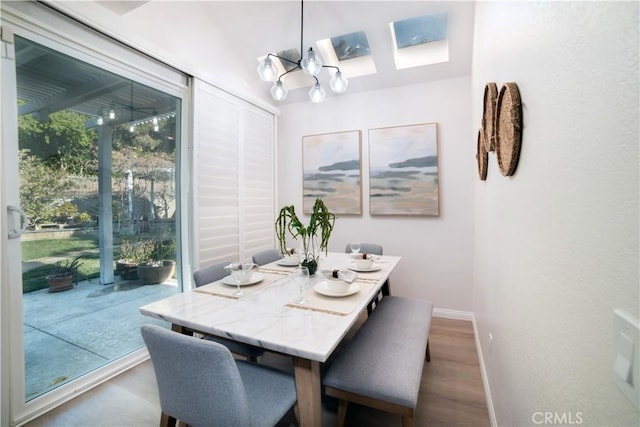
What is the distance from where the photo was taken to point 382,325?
5.75ft

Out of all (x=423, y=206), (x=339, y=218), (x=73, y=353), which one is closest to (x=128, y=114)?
(x=73, y=353)

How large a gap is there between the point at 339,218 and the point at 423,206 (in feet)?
3.36

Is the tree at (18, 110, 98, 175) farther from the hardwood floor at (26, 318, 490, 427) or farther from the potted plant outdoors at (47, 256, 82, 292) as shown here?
the hardwood floor at (26, 318, 490, 427)

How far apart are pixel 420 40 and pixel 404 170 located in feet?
4.35

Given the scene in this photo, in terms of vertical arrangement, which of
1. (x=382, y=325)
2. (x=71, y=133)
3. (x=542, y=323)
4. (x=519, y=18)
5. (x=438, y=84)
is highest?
(x=438, y=84)

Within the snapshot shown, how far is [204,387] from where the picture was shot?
3.17 ft

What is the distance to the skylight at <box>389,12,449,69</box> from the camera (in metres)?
2.62

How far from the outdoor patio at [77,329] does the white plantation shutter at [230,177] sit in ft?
2.10

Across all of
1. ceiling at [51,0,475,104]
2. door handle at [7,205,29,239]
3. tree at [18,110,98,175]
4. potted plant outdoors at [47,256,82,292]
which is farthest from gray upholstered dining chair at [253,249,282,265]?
ceiling at [51,0,475,104]

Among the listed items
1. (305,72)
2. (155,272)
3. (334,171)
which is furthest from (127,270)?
(334,171)

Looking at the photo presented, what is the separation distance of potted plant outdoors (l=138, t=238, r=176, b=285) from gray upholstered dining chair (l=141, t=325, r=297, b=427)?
→ 1.53 metres

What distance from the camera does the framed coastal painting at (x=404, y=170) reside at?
3.08 m

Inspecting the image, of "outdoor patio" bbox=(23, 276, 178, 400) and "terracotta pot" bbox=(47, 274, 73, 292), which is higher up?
"terracotta pot" bbox=(47, 274, 73, 292)

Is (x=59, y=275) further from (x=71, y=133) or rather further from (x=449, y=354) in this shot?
(x=449, y=354)
